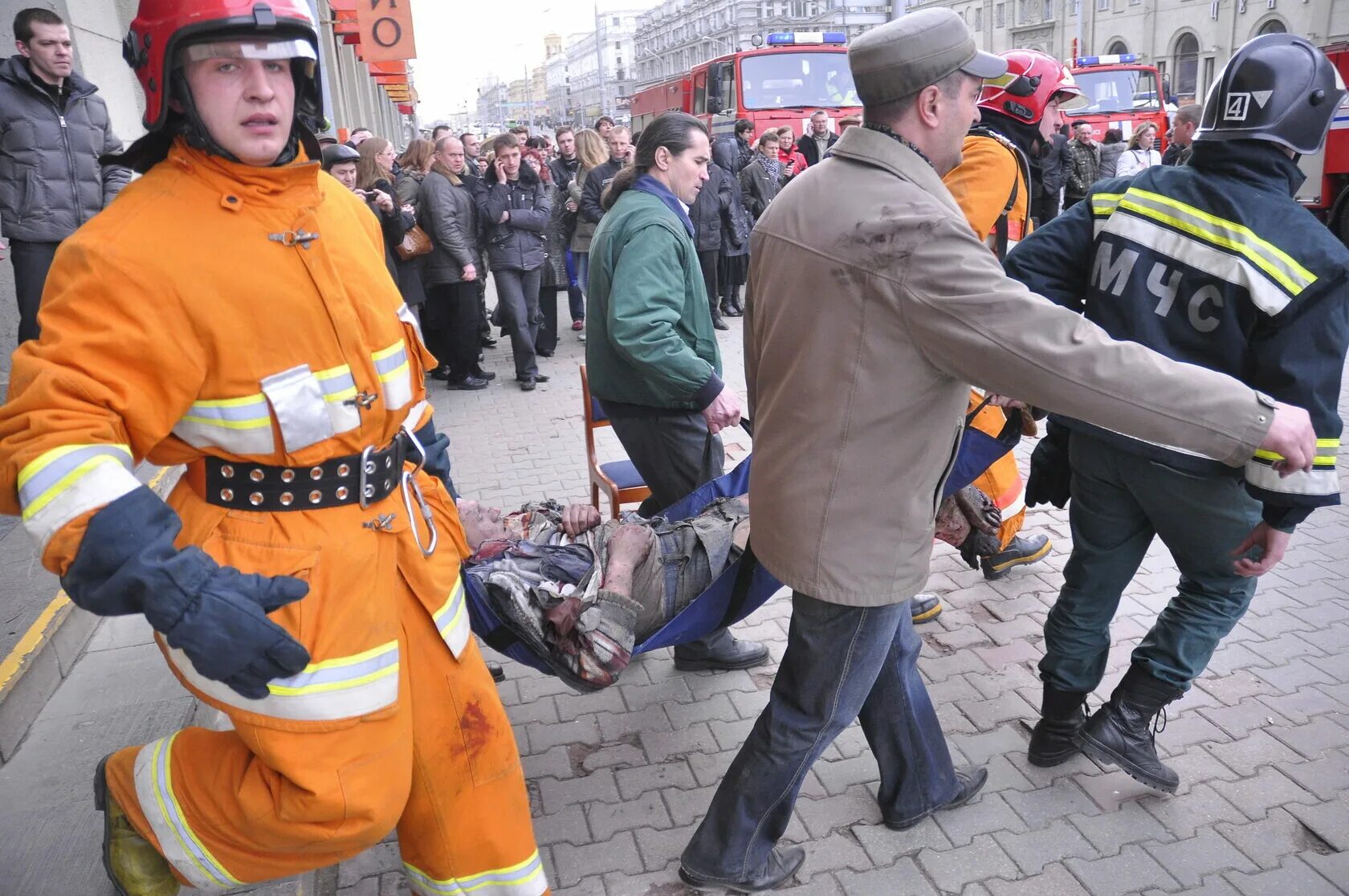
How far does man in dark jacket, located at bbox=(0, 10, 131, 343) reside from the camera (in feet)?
16.2

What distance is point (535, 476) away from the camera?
6270 millimetres

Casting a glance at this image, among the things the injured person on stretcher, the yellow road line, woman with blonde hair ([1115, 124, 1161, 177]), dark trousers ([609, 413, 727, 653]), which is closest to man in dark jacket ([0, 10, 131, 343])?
the yellow road line

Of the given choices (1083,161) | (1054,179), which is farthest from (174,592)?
(1083,161)

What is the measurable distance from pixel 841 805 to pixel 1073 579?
973mm

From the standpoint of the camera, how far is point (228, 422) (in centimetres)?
177

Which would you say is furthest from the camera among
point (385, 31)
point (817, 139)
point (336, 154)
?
point (817, 139)

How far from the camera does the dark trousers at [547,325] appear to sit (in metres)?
9.88

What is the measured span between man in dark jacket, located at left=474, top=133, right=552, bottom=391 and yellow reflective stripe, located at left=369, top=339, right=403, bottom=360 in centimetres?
655

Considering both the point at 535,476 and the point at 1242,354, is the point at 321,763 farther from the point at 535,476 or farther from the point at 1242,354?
the point at 535,476

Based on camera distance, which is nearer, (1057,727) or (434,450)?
(434,450)

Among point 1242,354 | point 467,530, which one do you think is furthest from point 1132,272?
point 467,530

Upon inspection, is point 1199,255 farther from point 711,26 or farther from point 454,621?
point 711,26

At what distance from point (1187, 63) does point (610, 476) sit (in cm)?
5050

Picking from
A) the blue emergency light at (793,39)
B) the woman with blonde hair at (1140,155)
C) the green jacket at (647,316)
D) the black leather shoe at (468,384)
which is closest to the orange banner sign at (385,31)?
the black leather shoe at (468,384)
